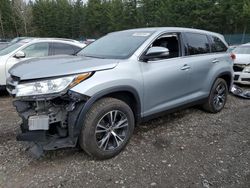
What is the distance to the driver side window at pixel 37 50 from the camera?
6538 mm

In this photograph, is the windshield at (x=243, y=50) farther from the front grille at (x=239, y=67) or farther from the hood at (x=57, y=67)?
the hood at (x=57, y=67)

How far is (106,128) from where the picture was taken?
10.6 feet

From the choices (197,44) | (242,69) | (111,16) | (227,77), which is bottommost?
(242,69)

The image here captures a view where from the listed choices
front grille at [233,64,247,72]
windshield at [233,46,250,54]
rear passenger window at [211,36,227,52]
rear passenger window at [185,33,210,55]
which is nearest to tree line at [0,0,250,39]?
windshield at [233,46,250,54]

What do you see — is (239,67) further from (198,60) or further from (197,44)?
(198,60)

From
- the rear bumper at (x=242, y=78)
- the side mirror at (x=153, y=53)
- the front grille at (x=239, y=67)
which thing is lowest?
the rear bumper at (x=242, y=78)

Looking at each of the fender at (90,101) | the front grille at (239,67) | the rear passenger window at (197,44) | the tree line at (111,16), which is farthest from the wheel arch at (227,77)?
the tree line at (111,16)

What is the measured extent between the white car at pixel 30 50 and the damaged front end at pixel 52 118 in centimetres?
328

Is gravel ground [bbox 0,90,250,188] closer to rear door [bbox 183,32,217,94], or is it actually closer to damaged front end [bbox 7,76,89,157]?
damaged front end [bbox 7,76,89,157]

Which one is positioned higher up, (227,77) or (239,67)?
(227,77)

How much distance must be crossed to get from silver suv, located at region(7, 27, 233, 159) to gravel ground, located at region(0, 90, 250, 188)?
0.25 metres

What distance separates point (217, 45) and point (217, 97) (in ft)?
3.56

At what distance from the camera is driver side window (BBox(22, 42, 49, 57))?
6.54 meters

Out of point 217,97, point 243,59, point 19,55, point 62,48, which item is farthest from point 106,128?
point 243,59
